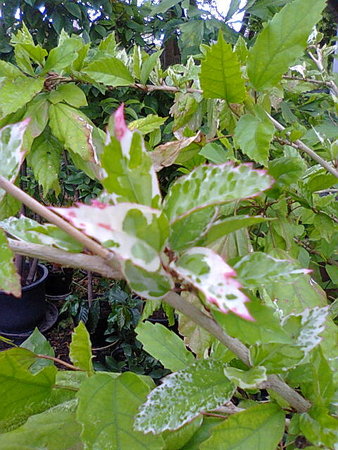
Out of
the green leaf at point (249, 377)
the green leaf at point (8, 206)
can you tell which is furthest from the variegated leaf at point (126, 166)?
the green leaf at point (8, 206)

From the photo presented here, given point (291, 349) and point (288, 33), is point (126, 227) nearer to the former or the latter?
point (291, 349)

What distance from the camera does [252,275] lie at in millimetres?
289

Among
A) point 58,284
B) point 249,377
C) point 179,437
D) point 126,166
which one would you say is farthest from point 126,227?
point 58,284

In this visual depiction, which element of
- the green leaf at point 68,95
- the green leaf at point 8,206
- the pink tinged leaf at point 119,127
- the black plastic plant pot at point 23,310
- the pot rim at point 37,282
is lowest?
the black plastic plant pot at point 23,310

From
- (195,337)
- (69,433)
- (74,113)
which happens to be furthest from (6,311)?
(69,433)

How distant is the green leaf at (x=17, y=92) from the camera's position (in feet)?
2.42

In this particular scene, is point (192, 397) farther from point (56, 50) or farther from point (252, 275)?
point (56, 50)

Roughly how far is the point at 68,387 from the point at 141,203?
0.26 metres

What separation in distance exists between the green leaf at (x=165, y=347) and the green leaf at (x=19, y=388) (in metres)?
0.11

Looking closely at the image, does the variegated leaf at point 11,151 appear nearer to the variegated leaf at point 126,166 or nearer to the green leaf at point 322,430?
the variegated leaf at point 126,166

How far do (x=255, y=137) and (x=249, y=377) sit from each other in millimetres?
314

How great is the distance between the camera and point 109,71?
30.7 inches

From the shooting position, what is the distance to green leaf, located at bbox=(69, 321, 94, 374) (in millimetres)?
426

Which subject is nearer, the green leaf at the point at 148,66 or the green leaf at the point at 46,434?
the green leaf at the point at 46,434
